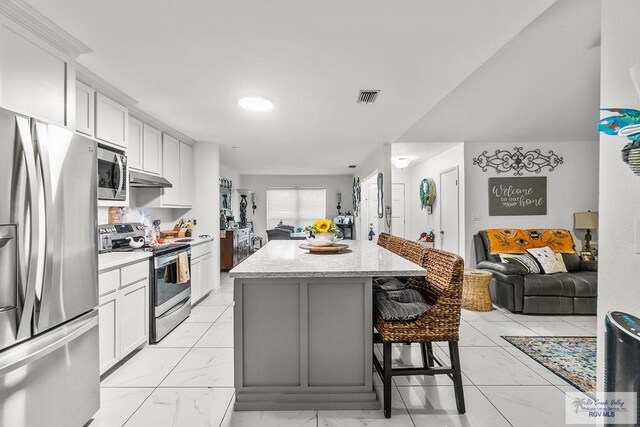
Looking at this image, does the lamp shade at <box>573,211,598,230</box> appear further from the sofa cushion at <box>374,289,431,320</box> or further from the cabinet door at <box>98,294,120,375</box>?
the cabinet door at <box>98,294,120,375</box>

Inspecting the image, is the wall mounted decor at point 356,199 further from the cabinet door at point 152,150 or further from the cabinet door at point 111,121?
the cabinet door at point 111,121

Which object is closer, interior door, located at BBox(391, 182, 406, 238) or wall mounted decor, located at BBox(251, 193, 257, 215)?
interior door, located at BBox(391, 182, 406, 238)

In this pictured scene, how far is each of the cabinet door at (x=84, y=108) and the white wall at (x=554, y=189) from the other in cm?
474

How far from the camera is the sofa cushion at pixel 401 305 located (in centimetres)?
180

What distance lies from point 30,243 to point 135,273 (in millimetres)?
1264

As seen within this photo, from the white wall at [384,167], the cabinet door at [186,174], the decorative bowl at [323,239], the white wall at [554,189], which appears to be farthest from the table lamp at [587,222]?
the cabinet door at [186,174]

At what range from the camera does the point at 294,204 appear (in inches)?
352

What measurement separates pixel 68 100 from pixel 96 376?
1728mm

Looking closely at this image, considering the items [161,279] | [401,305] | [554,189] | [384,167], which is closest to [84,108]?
[161,279]

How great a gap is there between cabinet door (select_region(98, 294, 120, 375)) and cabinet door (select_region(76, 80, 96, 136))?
133 cm

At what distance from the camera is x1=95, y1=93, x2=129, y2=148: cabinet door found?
8.14ft

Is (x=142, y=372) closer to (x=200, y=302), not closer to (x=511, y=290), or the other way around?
(x=200, y=302)

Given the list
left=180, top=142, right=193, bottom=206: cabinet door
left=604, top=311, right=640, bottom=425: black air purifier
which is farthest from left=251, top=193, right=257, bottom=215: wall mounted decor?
left=604, top=311, right=640, bottom=425: black air purifier

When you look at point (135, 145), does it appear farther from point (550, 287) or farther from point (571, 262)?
point (571, 262)
